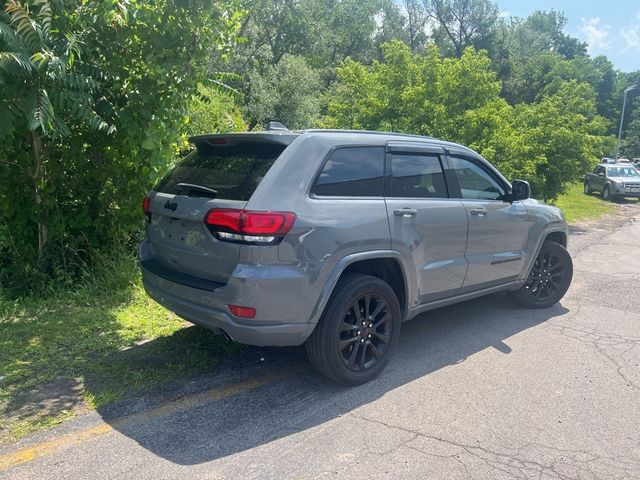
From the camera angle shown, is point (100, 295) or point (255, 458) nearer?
point (255, 458)

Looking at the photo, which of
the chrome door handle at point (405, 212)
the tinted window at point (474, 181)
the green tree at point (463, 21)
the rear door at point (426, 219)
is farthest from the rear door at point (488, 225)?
the green tree at point (463, 21)

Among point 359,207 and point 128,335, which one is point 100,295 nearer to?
point 128,335

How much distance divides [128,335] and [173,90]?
2.50 metres

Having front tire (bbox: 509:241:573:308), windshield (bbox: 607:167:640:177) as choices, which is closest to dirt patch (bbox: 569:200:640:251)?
windshield (bbox: 607:167:640:177)

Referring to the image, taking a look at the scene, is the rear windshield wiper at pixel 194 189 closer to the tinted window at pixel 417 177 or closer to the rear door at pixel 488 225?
the tinted window at pixel 417 177

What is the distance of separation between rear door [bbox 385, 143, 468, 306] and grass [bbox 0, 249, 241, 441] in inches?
68.5

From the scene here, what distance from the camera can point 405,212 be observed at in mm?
4191

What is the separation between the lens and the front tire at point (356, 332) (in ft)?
12.4

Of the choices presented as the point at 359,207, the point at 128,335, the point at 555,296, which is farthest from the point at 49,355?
the point at 555,296

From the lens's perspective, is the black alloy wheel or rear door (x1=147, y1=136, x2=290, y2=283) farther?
the black alloy wheel

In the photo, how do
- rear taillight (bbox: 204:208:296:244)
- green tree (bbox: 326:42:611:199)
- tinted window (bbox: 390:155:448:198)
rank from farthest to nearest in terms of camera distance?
green tree (bbox: 326:42:611:199), tinted window (bbox: 390:155:448:198), rear taillight (bbox: 204:208:296:244)

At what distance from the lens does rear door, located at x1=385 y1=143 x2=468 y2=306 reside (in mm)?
4219

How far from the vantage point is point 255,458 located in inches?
120

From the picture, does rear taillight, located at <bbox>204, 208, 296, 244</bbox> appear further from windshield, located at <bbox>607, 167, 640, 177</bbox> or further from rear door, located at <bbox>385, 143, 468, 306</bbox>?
windshield, located at <bbox>607, 167, 640, 177</bbox>
